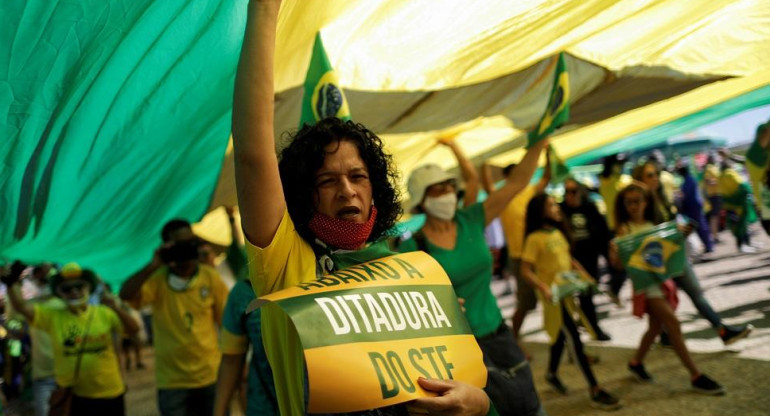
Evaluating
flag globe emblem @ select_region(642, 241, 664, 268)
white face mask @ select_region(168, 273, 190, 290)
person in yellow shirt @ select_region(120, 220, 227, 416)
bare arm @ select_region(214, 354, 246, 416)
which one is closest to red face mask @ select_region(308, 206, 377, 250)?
bare arm @ select_region(214, 354, 246, 416)

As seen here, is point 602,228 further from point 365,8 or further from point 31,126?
point 31,126

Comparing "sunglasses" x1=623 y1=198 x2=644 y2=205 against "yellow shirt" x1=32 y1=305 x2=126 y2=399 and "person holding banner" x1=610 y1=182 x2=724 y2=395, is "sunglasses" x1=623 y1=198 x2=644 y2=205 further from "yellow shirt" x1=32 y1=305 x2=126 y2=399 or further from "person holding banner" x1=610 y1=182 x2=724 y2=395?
"yellow shirt" x1=32 y1=305 x2=126 y2=399

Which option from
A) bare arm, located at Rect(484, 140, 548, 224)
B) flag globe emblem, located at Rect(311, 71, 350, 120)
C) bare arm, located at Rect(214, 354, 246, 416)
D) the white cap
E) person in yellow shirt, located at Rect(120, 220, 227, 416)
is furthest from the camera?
person in yellow shirt, located at Rect(120, 220, 227, 416)

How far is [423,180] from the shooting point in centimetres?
424

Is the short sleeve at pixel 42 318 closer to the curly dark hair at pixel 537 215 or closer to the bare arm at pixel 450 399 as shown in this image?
the curly dark hair at pixel 537 215

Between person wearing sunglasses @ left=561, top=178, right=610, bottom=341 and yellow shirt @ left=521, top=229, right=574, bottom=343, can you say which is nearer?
yellow shirt @ left=521, top=229, right=574, bottom=343

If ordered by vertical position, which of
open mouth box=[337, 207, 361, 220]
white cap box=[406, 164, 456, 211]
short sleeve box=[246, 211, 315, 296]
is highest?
white cap box=[406, 164, 456, 211]

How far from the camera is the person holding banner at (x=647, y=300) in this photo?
5.85 m

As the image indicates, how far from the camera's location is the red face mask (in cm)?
185

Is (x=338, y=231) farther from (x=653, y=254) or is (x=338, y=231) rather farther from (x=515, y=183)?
(x=653, y=254)

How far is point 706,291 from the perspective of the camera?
33.4ft

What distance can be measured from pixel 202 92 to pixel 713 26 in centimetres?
373

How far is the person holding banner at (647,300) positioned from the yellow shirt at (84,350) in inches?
172

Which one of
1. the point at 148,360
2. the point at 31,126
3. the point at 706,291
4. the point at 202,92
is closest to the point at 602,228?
the point at 706,291
